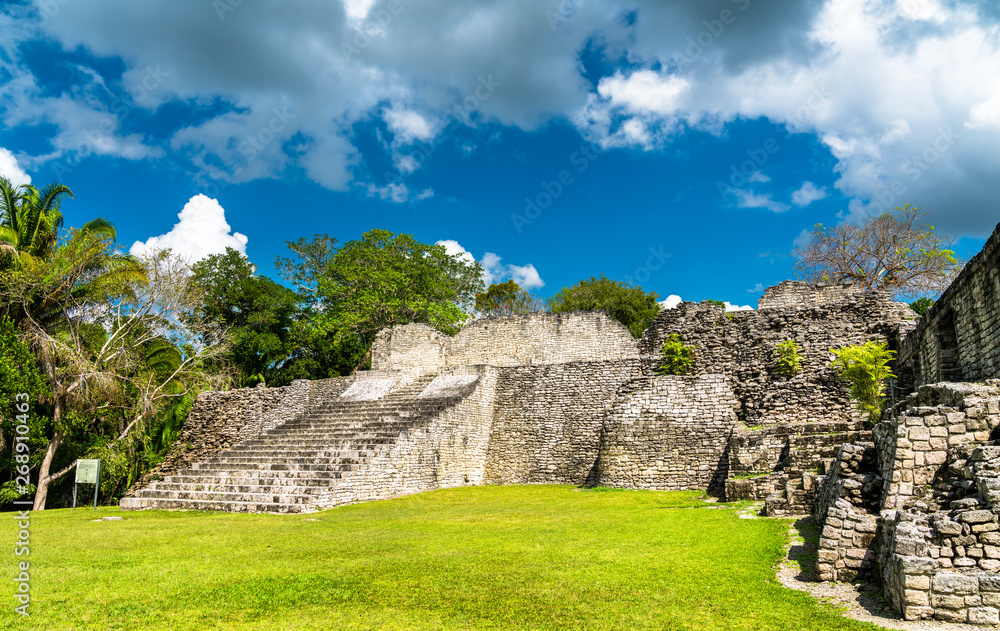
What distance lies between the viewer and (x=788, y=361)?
45.8 ft

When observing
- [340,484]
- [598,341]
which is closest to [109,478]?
[340,484]

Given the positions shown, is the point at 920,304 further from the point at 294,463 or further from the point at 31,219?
the point at 31,219

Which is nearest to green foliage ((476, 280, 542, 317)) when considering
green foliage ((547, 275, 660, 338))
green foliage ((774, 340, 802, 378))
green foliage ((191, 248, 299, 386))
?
green foliage ((547, 275, 660, 338))

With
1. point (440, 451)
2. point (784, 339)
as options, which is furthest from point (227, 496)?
point (784, 339)

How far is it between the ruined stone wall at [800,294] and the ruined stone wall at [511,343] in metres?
4.42

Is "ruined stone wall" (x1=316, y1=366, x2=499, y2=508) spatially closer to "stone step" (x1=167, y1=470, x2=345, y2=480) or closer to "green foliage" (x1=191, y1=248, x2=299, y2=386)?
"stone step" (x1=167, y1=470, x2=345, y2=480)

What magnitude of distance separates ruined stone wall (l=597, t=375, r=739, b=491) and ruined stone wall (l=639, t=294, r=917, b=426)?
3.21 ft

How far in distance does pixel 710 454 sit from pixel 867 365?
136 inches

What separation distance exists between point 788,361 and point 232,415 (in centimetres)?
1736

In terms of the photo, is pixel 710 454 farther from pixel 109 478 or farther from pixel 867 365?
pixel 109 478

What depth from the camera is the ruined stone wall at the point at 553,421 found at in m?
14.9

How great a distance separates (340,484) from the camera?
11.5 m

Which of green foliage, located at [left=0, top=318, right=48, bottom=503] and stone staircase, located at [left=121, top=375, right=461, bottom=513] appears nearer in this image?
stone staircase, located at [left=121, top=375, right=461, bottom=513]

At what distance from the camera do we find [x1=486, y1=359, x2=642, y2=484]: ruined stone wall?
1485 cm
